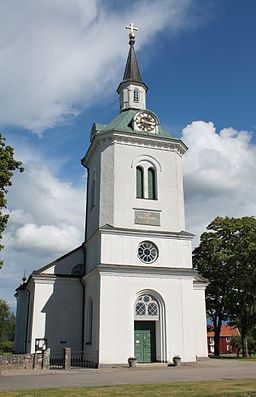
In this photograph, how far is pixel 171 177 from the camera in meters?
29.0

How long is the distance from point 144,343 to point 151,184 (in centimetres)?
1041

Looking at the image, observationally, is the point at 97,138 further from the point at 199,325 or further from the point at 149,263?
the point at 199,325

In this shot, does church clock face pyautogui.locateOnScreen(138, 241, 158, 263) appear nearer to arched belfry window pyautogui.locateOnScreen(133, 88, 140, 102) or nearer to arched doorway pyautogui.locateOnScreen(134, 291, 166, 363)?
arched doorway pyautogui.locateOnScreen(134, 291, 166, 363)

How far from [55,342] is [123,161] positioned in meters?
13.1

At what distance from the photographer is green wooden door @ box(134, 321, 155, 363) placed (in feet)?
80.9

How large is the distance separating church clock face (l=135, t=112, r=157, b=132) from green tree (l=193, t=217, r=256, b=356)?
15021mm

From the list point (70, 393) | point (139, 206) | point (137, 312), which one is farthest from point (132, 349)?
point (70, 393)

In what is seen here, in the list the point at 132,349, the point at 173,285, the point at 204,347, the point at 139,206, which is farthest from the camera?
the point at 204,347

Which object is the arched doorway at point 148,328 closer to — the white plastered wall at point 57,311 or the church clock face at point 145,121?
the white plastered wall at point 57,311

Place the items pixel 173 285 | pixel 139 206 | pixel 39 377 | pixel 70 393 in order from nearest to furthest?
pixel 70 393 → pixel 39 377 → pixel 173 285 → pixel 139 206

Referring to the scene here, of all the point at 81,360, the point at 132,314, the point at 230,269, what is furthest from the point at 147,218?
the point at 230,269

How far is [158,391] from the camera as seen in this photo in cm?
1305

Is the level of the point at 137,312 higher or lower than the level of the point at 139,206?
lower

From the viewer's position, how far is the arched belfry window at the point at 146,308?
25.0 m
